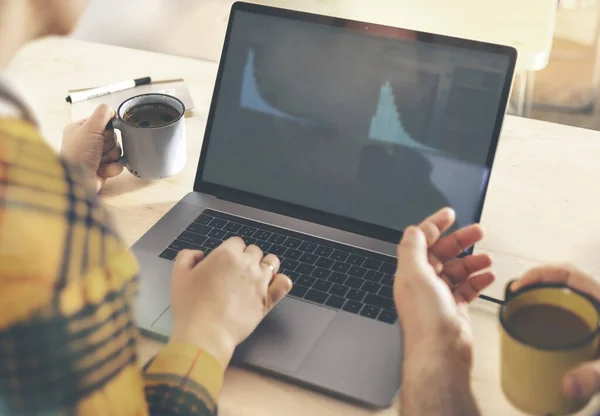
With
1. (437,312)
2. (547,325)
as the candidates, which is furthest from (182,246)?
(547,325)

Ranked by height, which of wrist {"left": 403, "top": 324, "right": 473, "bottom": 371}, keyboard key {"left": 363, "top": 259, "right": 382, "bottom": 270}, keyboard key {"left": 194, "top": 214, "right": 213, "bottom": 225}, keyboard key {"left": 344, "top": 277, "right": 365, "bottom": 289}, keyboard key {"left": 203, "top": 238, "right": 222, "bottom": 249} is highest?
wrist {"left": 403, "top": 324, "right": 473, "bottom": 371}

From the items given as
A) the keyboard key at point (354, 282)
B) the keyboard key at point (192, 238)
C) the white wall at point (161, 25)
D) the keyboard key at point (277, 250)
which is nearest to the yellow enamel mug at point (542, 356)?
the keyboard key at point (354, 282)

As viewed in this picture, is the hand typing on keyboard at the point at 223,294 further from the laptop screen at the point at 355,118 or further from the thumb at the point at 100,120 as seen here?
the thumb at the point at 100,120

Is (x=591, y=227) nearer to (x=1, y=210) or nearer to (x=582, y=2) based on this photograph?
(x=1, y=210)

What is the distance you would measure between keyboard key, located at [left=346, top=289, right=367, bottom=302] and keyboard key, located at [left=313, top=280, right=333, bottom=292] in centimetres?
3

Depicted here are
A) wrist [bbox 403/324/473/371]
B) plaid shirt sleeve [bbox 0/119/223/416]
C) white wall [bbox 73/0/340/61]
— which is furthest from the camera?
white wall [bbox 73/0/340/61]

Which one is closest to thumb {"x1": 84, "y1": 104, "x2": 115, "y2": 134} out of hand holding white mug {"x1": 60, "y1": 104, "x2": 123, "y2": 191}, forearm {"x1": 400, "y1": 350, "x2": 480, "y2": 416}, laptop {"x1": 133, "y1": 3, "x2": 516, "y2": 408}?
hand holding white mug {"x1": 60, "y1": 104, "x2": 123, "y2": 191}

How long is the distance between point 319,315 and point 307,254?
0.11m

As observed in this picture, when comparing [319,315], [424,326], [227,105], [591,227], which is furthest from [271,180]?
[591,227]

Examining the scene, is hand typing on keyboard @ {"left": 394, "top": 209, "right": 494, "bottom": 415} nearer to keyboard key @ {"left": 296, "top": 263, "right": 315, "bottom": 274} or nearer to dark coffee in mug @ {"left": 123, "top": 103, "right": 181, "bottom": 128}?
keyboard key @ {"left": 296, "top": 263, "right": 315, "bottom": 274}

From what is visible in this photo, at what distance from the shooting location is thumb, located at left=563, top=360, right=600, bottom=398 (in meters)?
0.55

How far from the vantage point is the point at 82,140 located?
0.99 m

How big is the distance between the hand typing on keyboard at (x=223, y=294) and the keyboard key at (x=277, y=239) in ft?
0.20

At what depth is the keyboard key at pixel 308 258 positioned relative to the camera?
0.84m
